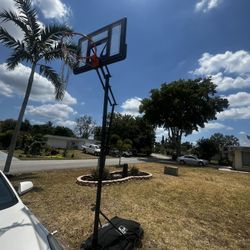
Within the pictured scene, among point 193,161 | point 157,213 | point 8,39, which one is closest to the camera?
point 157,213

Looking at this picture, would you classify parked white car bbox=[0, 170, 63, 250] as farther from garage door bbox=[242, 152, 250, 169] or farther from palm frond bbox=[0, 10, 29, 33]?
garage door bbox=[242, 152, 250, 169]

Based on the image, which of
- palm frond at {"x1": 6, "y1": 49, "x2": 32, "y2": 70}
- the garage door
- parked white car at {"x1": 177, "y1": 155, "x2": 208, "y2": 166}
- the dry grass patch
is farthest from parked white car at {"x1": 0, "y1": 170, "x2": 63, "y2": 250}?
parked white car at {"x1": 177, "y1": 155, "x2": 208, "y2": 166}

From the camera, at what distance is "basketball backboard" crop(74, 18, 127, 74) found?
397cm

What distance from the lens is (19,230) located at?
208cm

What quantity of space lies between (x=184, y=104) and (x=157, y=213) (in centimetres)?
2801

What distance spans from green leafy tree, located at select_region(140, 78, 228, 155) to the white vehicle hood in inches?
1200

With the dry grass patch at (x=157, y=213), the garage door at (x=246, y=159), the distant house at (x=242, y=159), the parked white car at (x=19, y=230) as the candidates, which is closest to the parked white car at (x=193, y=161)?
the distant house at (x=242, y=159)

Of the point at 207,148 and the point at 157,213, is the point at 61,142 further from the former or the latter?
the point at 157,213

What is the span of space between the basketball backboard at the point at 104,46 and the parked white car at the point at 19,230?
2.61 metres

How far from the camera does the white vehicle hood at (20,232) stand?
1875 mm

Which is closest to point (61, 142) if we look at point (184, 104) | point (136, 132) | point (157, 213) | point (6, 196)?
point (136, 132)

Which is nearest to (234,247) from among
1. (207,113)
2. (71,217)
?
(71,217)

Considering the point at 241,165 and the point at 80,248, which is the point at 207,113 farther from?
the point at 80,248

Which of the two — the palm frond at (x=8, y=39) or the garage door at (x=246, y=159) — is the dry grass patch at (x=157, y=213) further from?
the garage door at (x=246, y=159)
